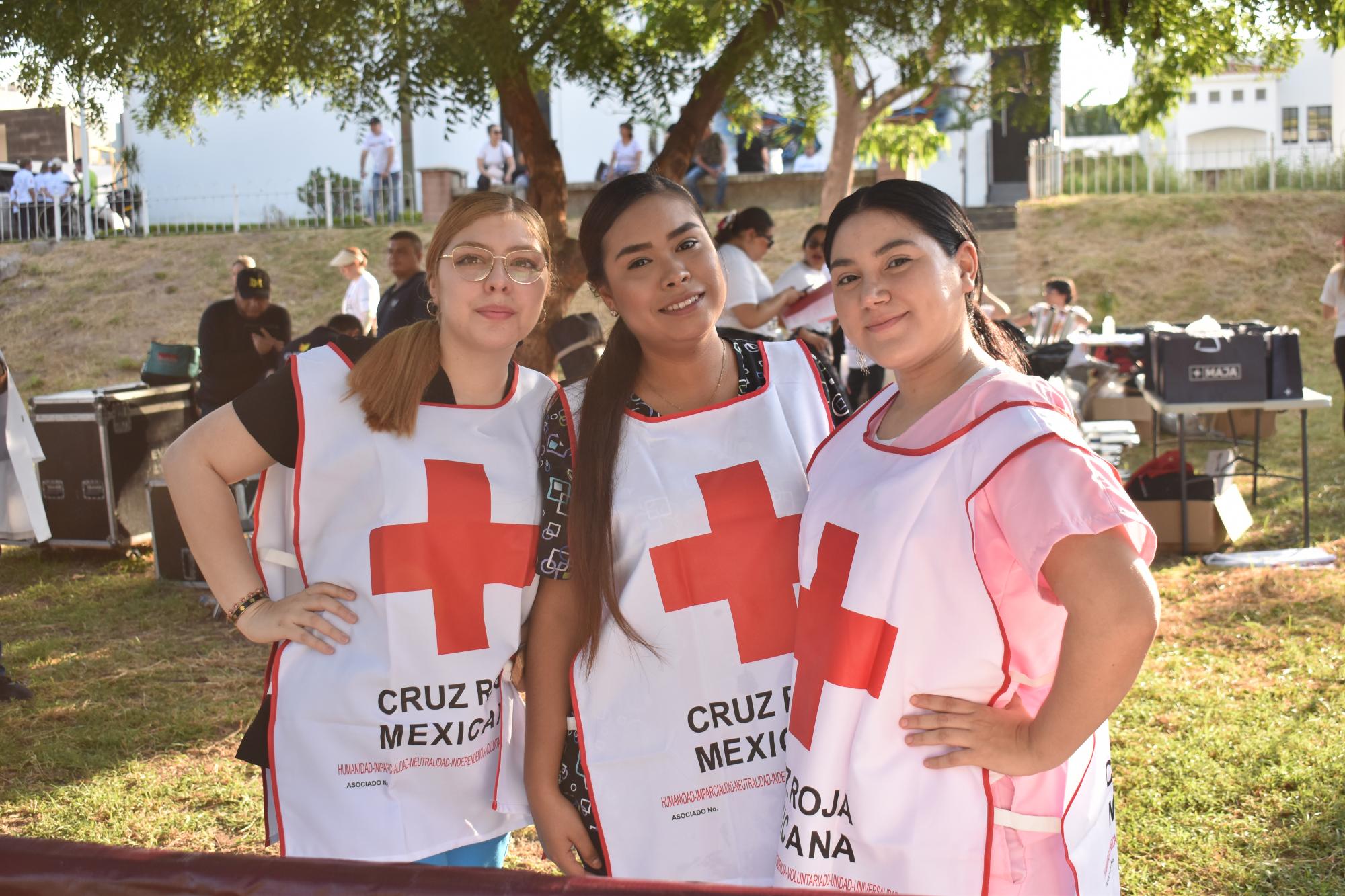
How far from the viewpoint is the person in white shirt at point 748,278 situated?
6.09 m

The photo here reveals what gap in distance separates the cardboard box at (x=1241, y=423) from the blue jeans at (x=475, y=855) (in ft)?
26.8

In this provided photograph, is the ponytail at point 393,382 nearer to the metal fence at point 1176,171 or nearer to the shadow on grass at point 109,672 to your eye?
the shadow on grass at point 109,672

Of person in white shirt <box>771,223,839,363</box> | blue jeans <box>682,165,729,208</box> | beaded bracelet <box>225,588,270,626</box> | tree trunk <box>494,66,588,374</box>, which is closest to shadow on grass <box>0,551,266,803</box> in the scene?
tree trunk <box>494,66,588,374</box>

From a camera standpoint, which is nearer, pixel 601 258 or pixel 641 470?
pixel 641 470

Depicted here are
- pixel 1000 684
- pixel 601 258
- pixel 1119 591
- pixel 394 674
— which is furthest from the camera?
pixel 601 258

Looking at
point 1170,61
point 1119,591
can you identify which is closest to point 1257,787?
point 1119,591

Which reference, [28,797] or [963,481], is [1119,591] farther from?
[28,797]

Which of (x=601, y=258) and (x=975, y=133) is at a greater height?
(x=975, y=133)

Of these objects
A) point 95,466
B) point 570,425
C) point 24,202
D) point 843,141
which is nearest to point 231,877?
point 570,425

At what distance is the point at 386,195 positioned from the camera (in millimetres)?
16719

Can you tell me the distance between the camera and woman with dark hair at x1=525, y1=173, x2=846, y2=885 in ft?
4.93

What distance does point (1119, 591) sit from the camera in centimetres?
110

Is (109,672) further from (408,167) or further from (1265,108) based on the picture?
(1265,108)

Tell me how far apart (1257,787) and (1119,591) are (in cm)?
262
